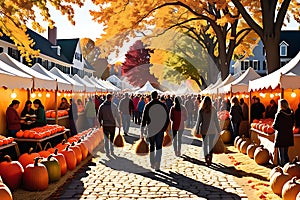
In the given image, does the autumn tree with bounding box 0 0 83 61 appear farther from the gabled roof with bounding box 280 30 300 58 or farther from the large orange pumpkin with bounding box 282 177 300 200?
the gabled roof with bounding box 280 30 300 58

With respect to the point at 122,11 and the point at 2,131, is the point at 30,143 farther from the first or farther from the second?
the point at 122,11

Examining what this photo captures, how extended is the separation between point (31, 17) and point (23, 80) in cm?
605

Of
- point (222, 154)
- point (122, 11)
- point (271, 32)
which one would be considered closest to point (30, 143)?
point (222, 154)

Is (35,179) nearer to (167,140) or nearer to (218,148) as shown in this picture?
(218,148)

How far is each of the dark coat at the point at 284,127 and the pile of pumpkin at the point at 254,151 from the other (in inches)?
63.5

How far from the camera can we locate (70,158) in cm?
1095

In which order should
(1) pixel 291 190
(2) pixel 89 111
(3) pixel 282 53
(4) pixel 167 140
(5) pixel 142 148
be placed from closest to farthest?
1. (1) pixel 291 190
2. (5) pixel 142 148
3. (4) pixel 167 140
4. (2) pixel 89 111
5. (3) pixel 282 53

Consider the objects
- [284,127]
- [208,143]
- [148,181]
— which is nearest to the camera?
[148,181]

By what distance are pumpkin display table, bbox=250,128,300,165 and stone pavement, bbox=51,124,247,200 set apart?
1470 millimetres

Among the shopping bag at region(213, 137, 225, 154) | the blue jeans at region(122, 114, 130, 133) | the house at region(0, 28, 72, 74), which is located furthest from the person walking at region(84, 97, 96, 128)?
the house at region(0, 28, 72, 74)

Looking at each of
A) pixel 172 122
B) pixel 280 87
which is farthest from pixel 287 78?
pixel 172 122

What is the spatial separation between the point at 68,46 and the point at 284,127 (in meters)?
55.5

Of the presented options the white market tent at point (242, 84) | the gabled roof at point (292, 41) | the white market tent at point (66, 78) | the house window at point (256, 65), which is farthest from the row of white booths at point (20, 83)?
the gabled roof at point (292, 41)

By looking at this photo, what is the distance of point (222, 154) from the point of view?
13.9m
